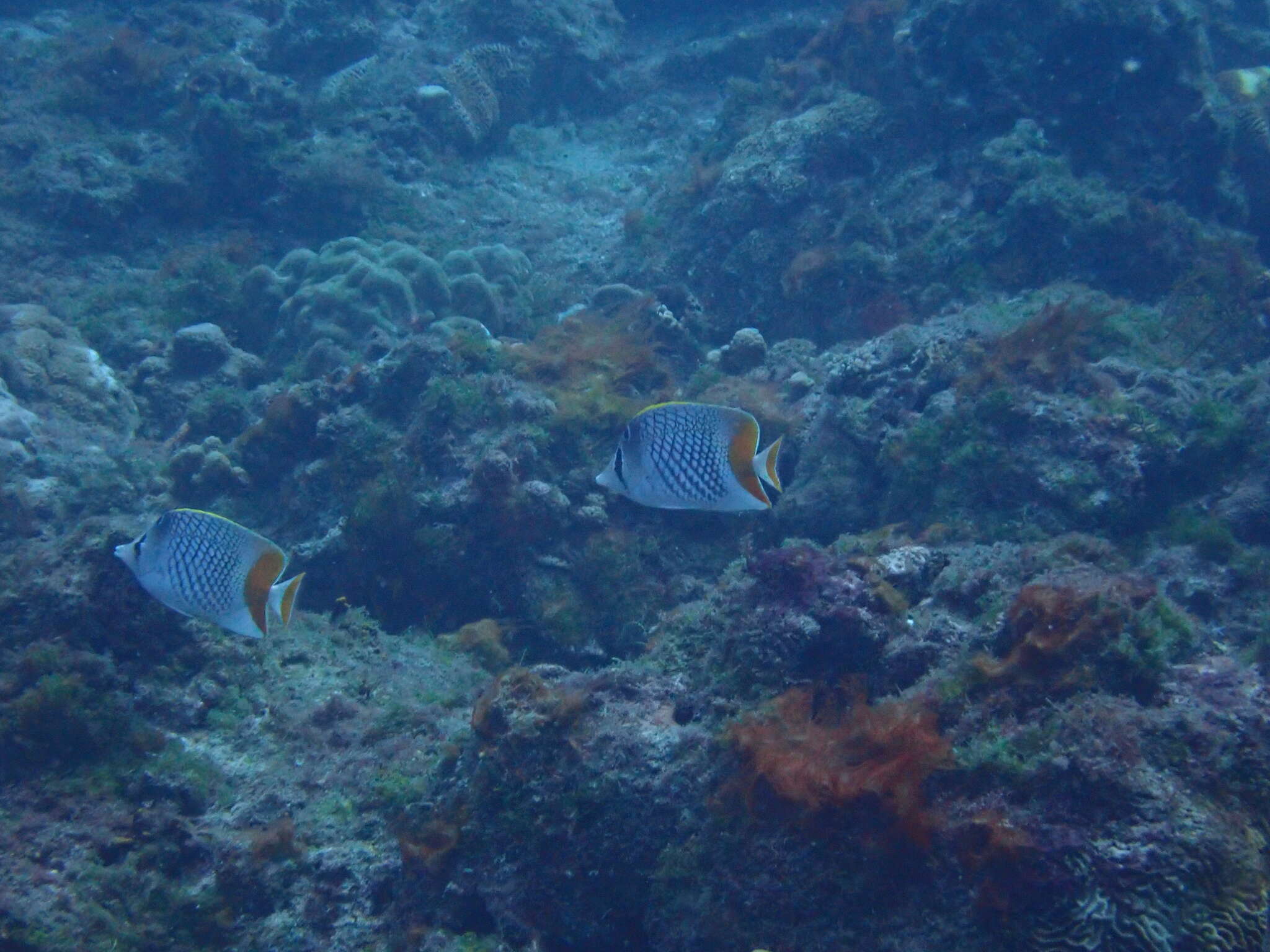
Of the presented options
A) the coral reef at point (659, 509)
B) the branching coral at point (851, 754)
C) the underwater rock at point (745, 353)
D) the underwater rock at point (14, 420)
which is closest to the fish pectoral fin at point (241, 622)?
the coral reef at point (659, 509)

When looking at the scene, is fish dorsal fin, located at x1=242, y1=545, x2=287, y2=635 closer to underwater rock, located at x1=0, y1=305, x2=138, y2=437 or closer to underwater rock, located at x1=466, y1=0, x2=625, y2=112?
underwater rock, located at x1=0, y1=305, x2=138, y2=437

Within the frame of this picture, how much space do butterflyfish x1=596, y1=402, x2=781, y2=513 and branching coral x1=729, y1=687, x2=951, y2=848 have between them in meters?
1.25

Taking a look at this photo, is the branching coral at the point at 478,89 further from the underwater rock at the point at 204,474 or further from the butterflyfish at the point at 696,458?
the butterflyfish at the point at 696,458

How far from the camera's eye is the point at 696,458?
2.94m

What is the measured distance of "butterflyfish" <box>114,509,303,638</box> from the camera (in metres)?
3.38

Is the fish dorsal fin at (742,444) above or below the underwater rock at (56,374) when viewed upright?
above

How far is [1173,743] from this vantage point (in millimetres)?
2795

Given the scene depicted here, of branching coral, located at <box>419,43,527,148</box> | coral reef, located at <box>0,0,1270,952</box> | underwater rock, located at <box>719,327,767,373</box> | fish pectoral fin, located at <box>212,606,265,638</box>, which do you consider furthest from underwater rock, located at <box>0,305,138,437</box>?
branching coral, located at <box>419,43,527,148</box>

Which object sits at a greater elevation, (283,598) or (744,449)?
(744,449)

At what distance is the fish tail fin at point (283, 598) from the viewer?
3435mm

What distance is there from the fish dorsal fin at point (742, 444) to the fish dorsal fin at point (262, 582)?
229cm

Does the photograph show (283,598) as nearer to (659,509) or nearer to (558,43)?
(659,509)

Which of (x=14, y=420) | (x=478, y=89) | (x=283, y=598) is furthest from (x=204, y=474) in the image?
(x=478, y=89)

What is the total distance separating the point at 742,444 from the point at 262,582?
2.48 meters
